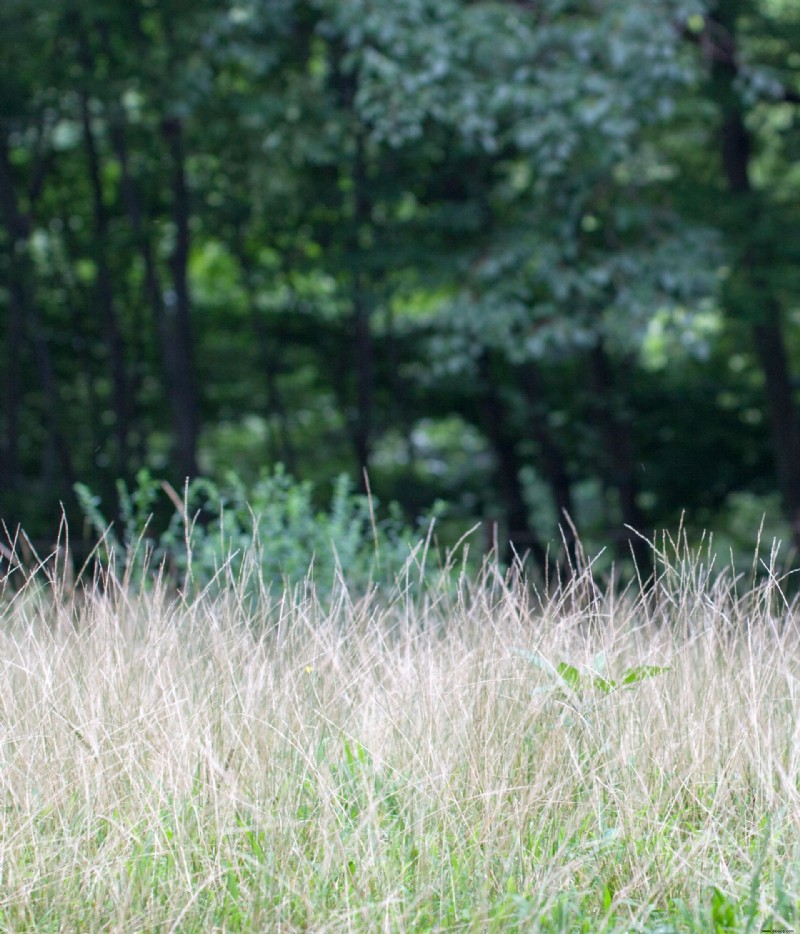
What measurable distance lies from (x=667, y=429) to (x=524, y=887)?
40.6 feet

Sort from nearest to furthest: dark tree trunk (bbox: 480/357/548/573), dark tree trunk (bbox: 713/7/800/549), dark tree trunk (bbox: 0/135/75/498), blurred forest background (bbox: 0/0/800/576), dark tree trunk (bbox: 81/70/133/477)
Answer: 1. blurred forest background (bbox: 0/0/800/576)
2. dark tree trunk (bbox: 81/70/133/477)
3. dark tree trunk (bbox: 0/135/75/498)
4. dark tree trunk (bbox: 713/7/800/549)
5. dark tree trunk (bbox: 480/357/548/573)

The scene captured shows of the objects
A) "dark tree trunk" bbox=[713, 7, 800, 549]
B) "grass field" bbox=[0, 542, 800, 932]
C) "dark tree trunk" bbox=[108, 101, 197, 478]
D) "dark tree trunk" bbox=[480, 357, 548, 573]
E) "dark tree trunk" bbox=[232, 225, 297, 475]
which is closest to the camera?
"grass field" bbox=[0, 542, 800, 932]

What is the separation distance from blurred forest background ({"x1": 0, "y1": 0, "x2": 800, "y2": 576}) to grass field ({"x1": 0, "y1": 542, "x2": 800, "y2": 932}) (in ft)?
10.7

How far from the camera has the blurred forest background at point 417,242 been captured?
28.5 ft

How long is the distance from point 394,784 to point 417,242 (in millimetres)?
8258

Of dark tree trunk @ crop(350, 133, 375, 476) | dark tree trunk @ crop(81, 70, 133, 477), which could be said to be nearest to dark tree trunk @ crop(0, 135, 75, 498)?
dark tree trunk @ crop(81, 70, 133, 477)

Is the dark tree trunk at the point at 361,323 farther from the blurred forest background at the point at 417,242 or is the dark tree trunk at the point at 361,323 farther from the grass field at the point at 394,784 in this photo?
the grass field at the point at 394,784

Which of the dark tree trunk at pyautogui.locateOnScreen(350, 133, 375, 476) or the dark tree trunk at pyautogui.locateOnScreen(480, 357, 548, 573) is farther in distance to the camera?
the dark tree trunk at pyautogui.locateOnScreen(480, 357, 548, 573)

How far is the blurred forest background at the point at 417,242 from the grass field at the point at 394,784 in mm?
3259

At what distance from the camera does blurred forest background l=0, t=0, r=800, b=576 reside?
342 inches

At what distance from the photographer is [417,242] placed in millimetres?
10578

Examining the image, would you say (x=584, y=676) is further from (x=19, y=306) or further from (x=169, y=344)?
(x=19, y=306)

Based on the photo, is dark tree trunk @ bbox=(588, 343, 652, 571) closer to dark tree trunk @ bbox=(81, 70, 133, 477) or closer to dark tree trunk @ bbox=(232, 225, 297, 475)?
dark tree trunk @ bbox=(232, 225, 297, 475)

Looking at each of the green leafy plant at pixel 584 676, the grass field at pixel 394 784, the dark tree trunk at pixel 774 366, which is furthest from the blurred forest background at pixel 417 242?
the green leafy plant at pixel 584 676
